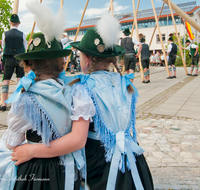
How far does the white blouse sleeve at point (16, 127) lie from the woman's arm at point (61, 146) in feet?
0.25

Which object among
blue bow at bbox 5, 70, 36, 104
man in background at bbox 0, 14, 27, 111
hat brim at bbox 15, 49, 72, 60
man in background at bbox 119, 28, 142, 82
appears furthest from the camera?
man in background at bbox 119, 28, 142, 82

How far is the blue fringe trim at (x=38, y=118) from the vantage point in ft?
3.90

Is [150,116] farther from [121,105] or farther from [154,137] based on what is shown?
[121,105]

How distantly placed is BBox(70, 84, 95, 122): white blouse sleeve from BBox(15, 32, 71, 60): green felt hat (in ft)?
0.79

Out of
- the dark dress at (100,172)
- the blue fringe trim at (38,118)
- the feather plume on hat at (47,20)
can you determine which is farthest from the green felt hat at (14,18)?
the dark dress at (100,172)

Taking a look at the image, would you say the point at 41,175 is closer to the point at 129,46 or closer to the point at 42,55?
the point at 42,55

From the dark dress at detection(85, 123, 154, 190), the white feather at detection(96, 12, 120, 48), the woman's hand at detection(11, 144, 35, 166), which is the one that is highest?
the white feather at detection(96, 12, 120, 48)

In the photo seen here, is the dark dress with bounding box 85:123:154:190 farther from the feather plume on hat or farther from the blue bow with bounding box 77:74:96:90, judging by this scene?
the feather plume on hat

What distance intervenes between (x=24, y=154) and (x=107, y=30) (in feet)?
3.01

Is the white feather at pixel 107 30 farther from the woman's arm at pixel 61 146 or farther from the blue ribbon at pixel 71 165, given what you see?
the blue ribbon at pixel 71 165

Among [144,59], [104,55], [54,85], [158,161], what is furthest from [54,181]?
[144,59]

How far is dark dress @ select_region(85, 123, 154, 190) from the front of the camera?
51.0 inches

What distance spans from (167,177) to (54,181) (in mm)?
1322

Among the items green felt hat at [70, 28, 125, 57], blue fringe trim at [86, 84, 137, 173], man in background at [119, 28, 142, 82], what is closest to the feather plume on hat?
green felt hat at [70, 28, 125, 57]
